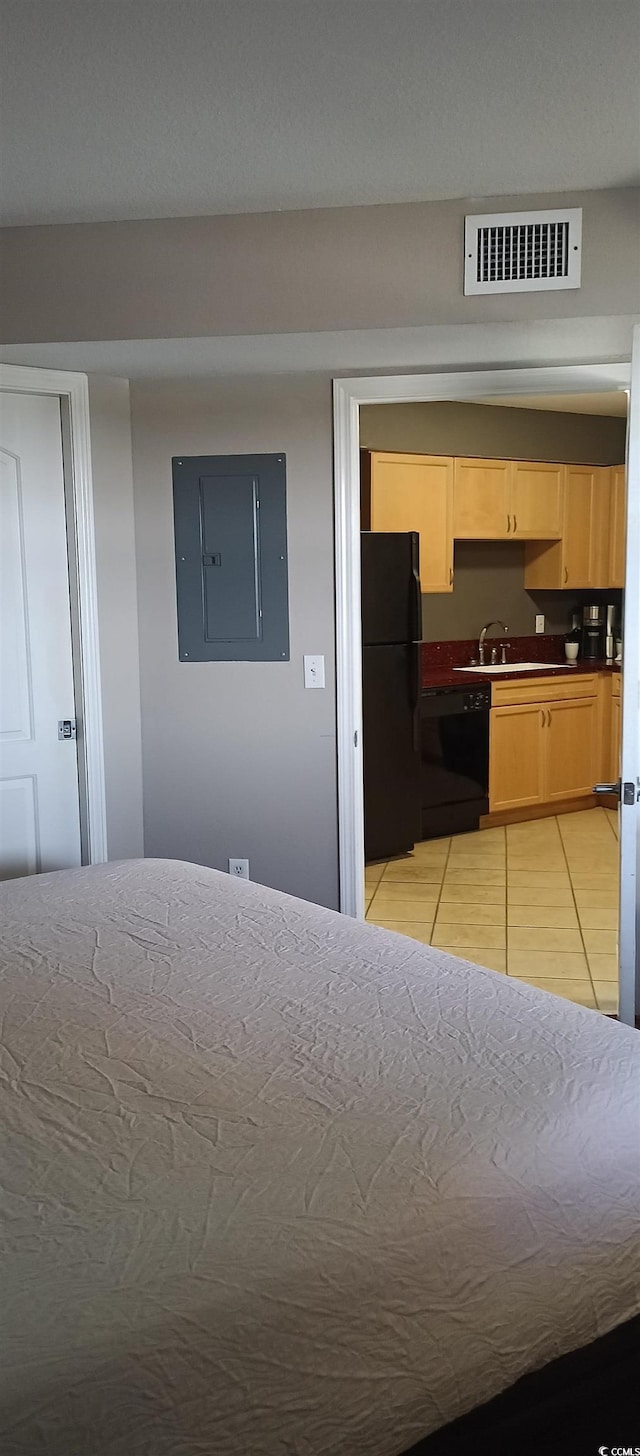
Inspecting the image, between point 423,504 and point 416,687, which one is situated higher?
point 423,504

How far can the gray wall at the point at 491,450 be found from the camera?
19.0 ft

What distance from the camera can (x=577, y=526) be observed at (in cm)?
666

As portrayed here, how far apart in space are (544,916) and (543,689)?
196 cm

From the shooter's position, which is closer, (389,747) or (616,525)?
(389,747)

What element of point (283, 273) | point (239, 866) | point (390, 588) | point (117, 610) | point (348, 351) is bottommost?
point (239, 866)

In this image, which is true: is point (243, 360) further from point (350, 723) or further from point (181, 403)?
point (350, 723)

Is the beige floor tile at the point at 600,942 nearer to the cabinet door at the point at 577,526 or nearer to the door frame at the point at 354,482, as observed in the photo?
the door frame at the point at 354,482

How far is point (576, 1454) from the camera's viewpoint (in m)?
1.01

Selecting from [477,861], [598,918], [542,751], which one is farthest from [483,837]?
[598,918]

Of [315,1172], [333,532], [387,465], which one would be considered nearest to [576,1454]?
[315,1172]

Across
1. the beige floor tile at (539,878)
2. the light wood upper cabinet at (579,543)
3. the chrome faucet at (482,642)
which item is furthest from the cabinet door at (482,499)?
the beige floor tile at (539,878)

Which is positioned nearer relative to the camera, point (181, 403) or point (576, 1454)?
point (576, 1454)

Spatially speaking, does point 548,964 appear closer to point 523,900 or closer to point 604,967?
point 604,967

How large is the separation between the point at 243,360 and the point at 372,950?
2101 millimetres
